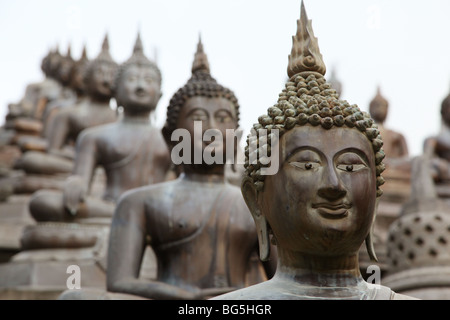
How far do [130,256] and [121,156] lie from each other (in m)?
4.02

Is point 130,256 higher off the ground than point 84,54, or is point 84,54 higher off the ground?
point 84,54

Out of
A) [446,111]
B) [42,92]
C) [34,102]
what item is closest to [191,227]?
[446,111]

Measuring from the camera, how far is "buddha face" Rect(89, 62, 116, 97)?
13242mm

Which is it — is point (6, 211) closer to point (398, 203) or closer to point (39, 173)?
point (39, 173)

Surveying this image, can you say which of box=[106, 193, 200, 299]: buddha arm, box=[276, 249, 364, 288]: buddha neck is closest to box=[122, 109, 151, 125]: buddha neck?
box=[106, 193, 200, 299]: buddha arm

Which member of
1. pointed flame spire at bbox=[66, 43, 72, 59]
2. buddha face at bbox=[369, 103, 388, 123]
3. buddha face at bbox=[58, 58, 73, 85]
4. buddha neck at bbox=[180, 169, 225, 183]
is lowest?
buddha neck at bbox=[180, 169, 225, 183]

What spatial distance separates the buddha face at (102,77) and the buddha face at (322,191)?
9063 millimetres

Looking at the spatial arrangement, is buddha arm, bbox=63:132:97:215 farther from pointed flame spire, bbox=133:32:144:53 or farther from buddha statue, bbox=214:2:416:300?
buddha statue, bbox=214:2:416:300

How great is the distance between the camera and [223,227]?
6379 millimetres

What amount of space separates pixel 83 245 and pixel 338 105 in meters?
5.85

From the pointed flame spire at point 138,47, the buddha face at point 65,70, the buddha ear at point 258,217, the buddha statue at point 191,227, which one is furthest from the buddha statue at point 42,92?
the buddha ear at point 258,217

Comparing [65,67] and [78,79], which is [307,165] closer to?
[78,79]

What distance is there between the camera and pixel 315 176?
14.0 ft
